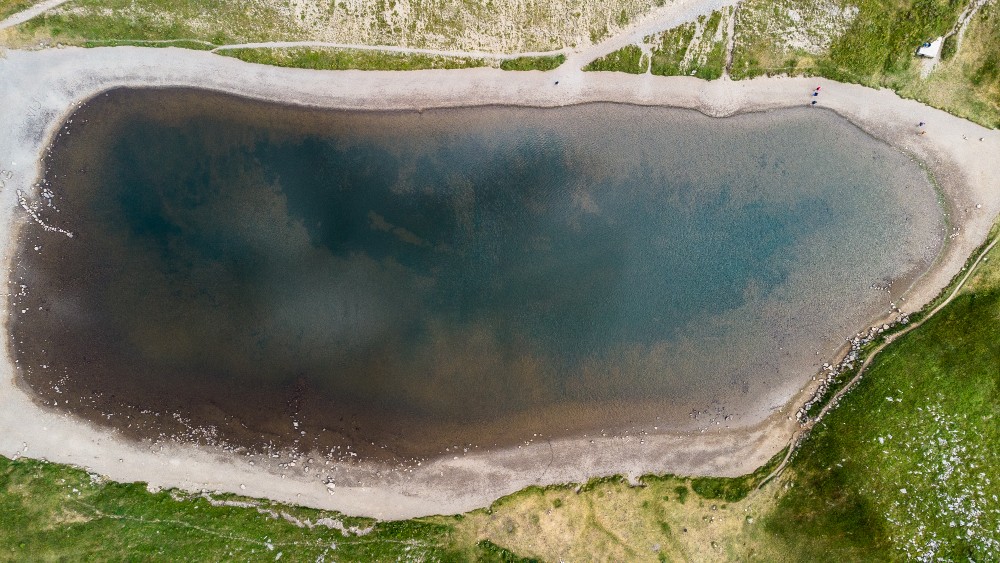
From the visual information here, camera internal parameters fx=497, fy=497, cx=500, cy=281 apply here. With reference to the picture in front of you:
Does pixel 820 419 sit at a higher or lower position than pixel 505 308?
lower

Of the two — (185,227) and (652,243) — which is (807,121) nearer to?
(652,243)

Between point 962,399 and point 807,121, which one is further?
point 807,121

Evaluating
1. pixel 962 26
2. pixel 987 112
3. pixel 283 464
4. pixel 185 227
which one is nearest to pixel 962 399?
pixel 987 112

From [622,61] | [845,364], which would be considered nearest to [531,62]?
[622,61]

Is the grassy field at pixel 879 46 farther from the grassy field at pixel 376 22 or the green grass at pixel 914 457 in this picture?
the green grass at pixel 914 457

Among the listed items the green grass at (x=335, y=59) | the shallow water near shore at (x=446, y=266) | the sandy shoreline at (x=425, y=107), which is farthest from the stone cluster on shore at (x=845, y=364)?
the green grass at (x=335, y=59)

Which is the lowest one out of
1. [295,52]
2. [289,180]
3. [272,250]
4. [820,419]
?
[820,419]

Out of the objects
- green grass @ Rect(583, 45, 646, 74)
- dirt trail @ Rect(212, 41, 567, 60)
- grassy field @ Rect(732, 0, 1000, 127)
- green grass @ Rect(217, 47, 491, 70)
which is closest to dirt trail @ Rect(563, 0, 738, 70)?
green grass @ Rect(583, 45, 646, 74)
